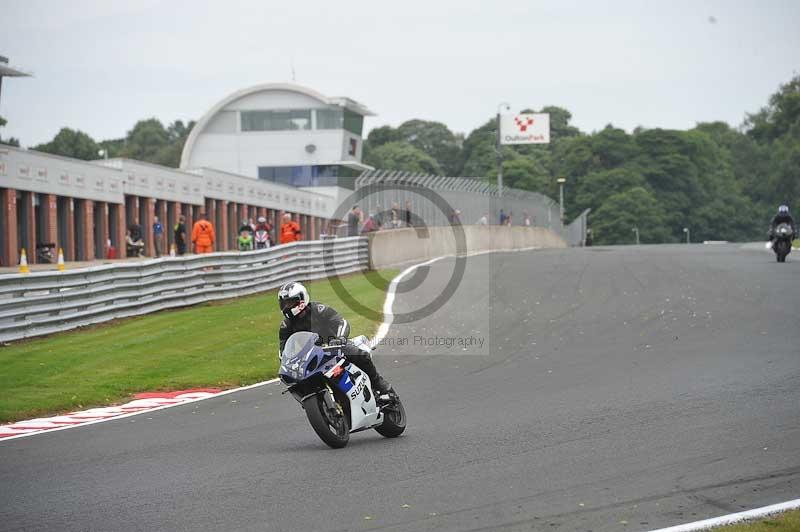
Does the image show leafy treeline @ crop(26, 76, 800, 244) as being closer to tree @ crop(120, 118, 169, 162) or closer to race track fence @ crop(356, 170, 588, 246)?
tree @ crop(120, 118, 169, 162)

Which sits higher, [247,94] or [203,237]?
[247,94]

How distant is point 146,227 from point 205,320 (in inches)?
1024

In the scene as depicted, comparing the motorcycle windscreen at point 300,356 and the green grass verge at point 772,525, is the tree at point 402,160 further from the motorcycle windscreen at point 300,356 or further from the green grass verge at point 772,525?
the green grass verge at point 772,525

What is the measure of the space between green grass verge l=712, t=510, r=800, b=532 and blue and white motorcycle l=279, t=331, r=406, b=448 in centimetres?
394

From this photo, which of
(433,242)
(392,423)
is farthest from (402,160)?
(392,423)

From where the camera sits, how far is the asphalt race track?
6.93 meters

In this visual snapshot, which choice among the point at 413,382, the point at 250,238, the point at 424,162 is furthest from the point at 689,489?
the point at 424,162

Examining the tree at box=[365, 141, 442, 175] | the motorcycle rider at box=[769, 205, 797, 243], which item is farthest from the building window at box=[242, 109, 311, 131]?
the motorcycle rider at box=[769, 205, 797, 243]

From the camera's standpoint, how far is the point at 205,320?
22406mm

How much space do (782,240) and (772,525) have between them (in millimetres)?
27503

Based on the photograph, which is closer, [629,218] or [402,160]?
[629,218]

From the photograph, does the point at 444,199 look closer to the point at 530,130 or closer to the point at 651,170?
the point at 530,130

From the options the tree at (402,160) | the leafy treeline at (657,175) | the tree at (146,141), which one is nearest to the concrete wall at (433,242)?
the leafy treeline at (657,175)

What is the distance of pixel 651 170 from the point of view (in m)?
108
